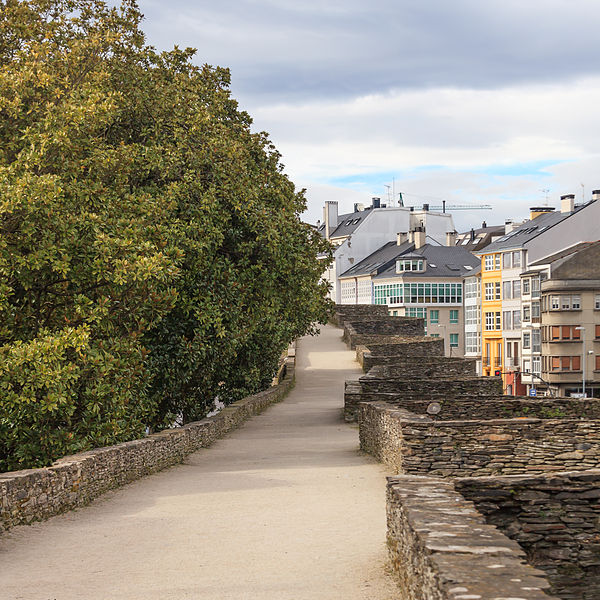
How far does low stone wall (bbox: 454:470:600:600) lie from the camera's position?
1002 cm

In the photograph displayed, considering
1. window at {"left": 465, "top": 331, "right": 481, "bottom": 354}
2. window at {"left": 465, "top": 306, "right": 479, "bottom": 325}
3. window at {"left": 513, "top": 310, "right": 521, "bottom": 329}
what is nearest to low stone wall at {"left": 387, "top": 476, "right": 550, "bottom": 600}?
window at {"left": 513, "top": 310, "right": 521, "bottom": 329}

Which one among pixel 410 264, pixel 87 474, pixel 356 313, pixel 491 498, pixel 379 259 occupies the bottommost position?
pixel 87 474

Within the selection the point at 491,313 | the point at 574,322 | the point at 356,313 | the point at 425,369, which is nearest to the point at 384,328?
the point at 356,313

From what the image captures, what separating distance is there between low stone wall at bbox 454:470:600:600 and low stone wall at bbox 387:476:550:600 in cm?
85

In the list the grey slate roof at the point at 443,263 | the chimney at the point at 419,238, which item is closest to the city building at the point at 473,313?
the grey slate roof at the point at 443,263

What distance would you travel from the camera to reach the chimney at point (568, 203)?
95.4 m

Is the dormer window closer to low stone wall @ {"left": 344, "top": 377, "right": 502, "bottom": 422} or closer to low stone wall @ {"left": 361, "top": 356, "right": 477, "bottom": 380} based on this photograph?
low stone wall @ {"left": 361, "top": 356, "right": 477, "bottom": 380}

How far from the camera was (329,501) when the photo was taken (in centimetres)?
1403

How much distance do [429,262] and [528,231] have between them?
64.7 feet

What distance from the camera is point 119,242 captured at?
1961cm

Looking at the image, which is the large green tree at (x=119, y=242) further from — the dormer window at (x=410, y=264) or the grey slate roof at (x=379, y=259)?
the grey slate roof at (x=379, y=259)

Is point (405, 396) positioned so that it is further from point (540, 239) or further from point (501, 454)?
point (540, 239)

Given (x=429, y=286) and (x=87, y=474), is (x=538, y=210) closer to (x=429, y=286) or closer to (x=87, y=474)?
(x=429, y=286)

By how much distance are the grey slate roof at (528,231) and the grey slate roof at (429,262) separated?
376 inches
